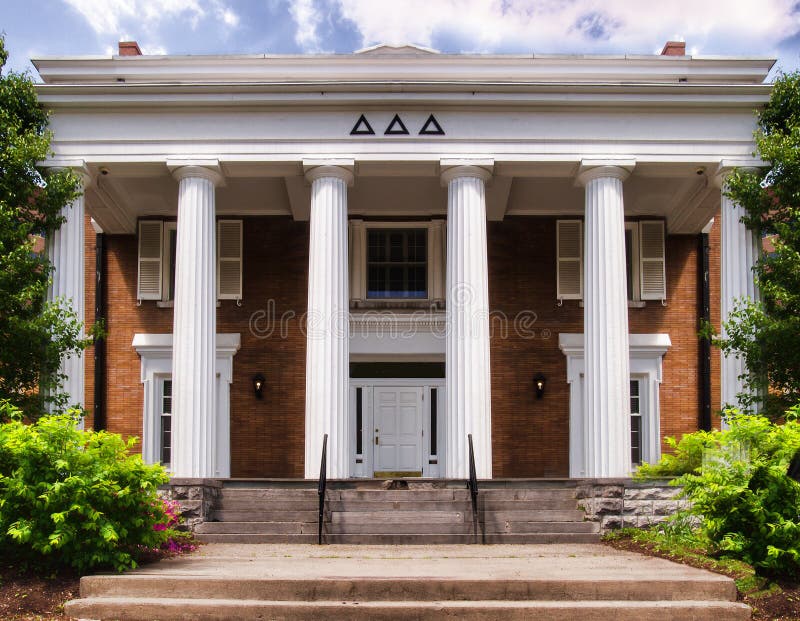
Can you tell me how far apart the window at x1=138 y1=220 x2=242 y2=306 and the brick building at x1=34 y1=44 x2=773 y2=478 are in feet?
0.18

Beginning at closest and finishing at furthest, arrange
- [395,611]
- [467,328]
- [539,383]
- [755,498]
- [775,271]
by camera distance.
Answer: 1. [395,611]
2. [755,498]
3. [775,271]
4. [467,328]
5. [539,383]

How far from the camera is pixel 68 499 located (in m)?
10.6

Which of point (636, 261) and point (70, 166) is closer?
point (70, 166)

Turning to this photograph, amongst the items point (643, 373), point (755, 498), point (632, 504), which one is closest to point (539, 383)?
point (643, 373)

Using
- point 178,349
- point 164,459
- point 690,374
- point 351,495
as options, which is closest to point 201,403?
point 178,349

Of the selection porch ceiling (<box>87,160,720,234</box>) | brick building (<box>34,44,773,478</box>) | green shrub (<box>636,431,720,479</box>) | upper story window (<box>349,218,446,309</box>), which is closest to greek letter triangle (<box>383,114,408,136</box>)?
brick building (<box>34,44,773,478</box>)

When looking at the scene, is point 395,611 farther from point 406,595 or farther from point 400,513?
point 400,513

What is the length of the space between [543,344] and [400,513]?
28.5 feet

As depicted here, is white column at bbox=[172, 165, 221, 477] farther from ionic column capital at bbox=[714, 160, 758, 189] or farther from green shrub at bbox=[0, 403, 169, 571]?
ionic column capital at bbox=[714, 160, 758, 189]

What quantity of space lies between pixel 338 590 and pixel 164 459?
45.6 feet

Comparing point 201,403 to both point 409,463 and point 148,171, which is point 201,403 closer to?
point 148,171

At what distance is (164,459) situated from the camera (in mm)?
22953

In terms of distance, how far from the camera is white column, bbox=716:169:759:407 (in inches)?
718

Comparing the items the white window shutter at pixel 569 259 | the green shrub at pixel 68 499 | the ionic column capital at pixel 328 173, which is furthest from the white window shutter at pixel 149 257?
the green shrub at pixel 68 499
